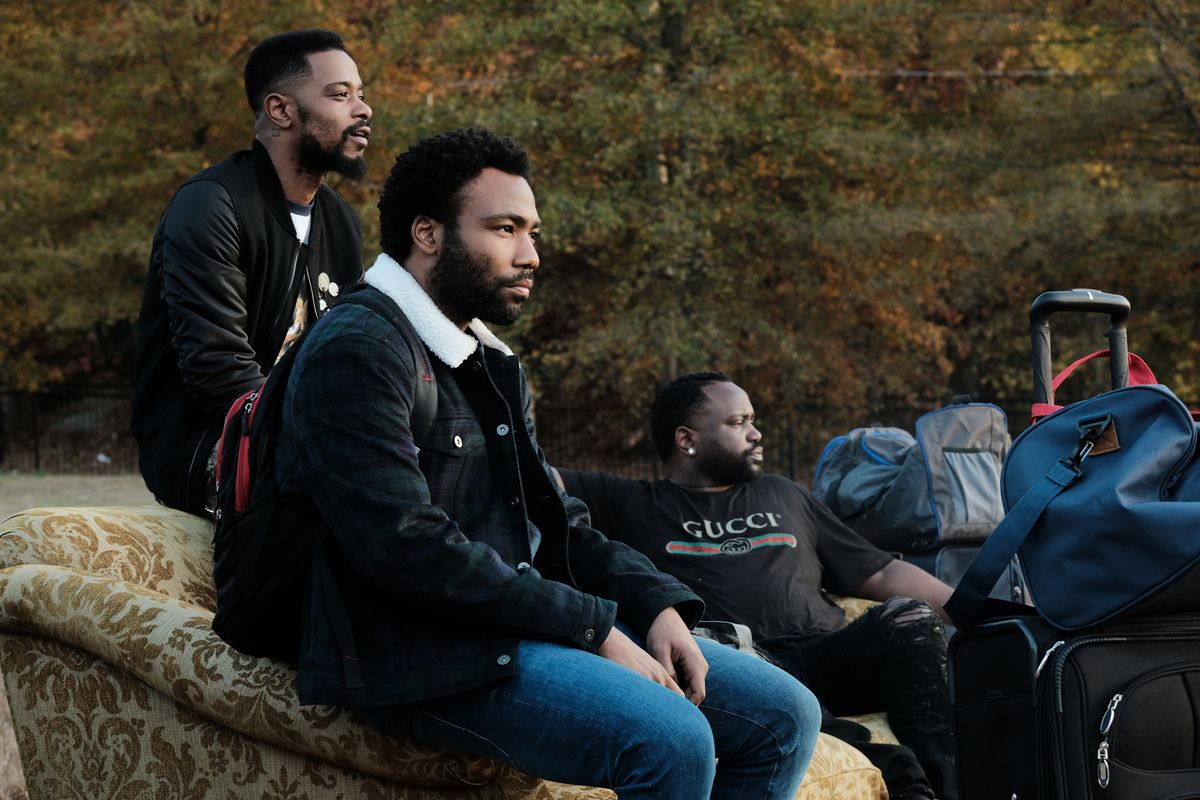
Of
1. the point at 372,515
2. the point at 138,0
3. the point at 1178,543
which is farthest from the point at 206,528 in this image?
the point at 138,0

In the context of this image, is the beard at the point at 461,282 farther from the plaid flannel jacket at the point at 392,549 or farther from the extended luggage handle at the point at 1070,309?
the extended luggage handle at the point at 1070,309

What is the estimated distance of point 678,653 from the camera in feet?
9.82

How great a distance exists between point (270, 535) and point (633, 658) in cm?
72

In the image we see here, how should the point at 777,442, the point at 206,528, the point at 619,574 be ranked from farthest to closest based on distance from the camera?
the point at 777,442 < the point at 206,528 < the point at 619,574

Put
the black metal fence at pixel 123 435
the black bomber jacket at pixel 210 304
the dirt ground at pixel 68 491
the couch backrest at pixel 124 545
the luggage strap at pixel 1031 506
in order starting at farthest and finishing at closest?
the black metal fence at pixel 123 435 < the dirt ground at pixel 68 491 < the black bomber jacket at pixel 210 304 < the couch backrest at pixel 124 545 < the luggage strap at pixel 1031 506

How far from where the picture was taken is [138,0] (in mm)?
20875

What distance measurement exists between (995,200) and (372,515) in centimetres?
1610

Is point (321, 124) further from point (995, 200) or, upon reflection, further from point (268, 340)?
point (995, 200)

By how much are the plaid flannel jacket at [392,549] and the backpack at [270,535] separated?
3 centimetres

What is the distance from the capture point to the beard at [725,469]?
202 inches

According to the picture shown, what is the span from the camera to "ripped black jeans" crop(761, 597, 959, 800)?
14.2 ft

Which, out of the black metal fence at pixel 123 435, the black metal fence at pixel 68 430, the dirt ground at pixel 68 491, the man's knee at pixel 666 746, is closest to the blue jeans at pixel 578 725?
the man's knee at pixel 666 746

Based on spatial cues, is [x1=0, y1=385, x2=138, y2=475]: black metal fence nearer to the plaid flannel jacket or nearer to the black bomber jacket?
the black bomber jacket

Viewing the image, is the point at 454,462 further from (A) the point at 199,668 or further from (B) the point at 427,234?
(A) the point at 199,668
